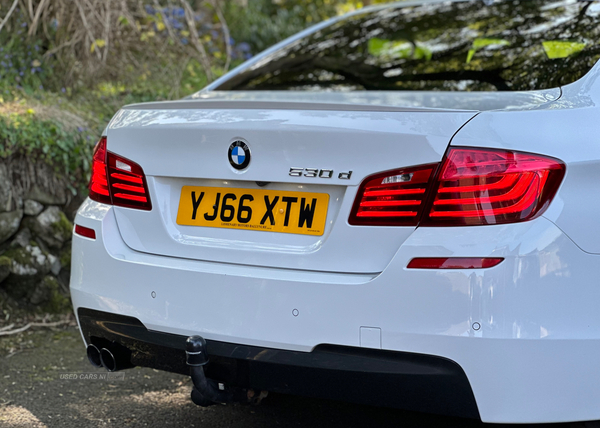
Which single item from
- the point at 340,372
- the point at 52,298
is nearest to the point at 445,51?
the point at 340,372

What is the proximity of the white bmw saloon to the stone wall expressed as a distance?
1.78m

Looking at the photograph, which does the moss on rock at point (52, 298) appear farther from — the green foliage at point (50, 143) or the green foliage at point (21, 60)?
the green foliage at point (21, 60)

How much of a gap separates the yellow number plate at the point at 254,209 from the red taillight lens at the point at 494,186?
1.20 ft

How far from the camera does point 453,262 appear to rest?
5.94ft

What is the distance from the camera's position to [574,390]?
5.97ft

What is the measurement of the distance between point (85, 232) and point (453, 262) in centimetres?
130

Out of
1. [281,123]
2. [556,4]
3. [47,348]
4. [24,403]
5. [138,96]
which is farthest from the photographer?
[138,96]

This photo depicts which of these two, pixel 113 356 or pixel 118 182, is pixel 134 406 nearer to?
pixel 113 356

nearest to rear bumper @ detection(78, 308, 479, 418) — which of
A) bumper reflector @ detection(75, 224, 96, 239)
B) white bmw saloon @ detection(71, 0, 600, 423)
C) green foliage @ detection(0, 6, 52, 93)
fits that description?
white bmw saloon @ detection(71, 0, 600, 423)

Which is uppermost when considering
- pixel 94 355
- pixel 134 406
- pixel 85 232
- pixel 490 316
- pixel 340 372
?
pixel 85 232

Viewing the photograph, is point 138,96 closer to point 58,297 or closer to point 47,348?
point 58,297

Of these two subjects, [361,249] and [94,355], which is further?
[94,355]

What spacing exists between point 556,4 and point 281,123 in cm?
182

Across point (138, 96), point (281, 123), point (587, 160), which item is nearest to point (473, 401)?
point (587, 160)
